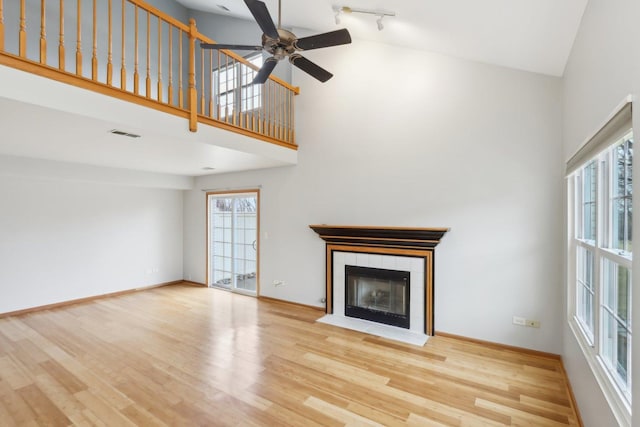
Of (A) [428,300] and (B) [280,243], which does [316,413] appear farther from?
(B) [280,243]

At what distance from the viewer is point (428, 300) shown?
388 centimetres

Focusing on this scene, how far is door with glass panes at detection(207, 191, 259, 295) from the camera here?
582 centimetres

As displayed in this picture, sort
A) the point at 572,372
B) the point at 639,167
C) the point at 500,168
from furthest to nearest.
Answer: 1. the point at 500,168
2. the point at 572,372
3. the point at 639,167

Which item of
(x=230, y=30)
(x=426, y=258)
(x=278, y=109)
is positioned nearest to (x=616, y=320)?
(x=426, y=258)

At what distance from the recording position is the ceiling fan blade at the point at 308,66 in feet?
9.18

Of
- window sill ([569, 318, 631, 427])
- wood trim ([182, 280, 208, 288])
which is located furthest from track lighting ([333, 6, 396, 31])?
wood trim ([182, 280, 208, 288])

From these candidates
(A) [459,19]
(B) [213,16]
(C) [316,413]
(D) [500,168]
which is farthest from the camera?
(B) [213,16]

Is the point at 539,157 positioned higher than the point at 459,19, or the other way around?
the point at 459,19

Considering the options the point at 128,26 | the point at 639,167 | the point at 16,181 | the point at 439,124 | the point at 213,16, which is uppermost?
the point at 213,16

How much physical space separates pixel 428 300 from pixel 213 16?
696cm

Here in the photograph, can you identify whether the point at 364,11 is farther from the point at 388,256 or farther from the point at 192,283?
the point at 192,283

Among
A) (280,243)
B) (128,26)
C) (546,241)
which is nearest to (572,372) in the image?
(546,241)

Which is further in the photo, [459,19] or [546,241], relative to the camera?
[546,241]

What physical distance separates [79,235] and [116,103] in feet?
12.5
